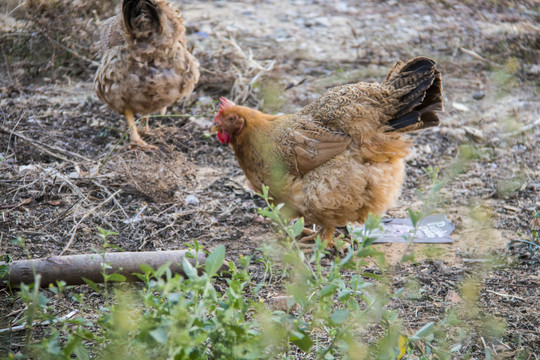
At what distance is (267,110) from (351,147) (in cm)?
Result: 198

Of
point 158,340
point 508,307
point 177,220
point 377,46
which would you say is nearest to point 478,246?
point 508,307

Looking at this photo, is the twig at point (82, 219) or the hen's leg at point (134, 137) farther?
the hen's leg at point (134, 137)

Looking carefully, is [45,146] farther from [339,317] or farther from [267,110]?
[339,317]

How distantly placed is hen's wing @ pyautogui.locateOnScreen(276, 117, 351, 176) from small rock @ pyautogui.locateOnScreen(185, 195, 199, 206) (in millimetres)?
1014

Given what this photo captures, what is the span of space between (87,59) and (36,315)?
4.62m

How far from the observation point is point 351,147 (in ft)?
12.2

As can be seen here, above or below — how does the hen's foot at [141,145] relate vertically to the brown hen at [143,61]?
below

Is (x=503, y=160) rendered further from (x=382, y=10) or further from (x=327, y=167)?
(x=382, y=10)

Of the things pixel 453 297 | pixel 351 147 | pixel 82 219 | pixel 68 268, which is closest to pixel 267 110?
pixel 351 147

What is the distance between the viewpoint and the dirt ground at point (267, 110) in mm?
3533

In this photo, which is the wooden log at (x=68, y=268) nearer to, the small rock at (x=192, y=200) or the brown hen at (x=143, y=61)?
the small rock at (x=192, y=200)

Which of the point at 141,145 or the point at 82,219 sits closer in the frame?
the point at 82,219

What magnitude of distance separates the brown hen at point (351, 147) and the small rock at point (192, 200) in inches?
31.5

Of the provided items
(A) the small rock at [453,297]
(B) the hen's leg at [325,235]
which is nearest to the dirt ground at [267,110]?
(A) the small rock at [453,297]
